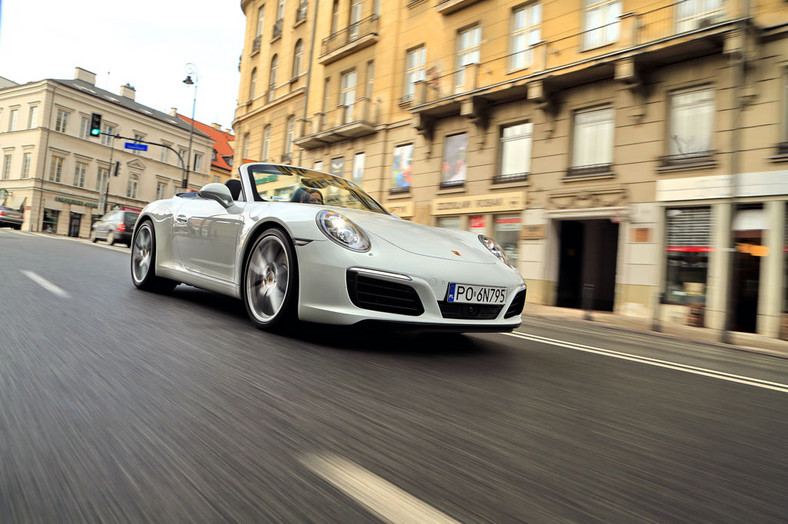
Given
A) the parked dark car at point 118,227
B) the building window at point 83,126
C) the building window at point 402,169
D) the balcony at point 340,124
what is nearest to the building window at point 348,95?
the balcony at point 340,124

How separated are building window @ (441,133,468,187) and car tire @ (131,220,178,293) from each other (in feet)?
40.2

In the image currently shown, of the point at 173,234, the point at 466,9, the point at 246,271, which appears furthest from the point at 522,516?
the point at 466,9

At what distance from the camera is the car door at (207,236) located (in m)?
4.43

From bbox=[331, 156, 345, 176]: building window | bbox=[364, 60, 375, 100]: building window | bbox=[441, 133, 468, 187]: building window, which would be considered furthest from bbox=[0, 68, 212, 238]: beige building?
bbox=[441, 133, 468, 187]: building window

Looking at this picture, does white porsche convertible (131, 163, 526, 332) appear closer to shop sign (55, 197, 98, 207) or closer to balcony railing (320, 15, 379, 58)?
balcony railing (320, 15, 379, 58)

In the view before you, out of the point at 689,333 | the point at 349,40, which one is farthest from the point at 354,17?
the point at 689,333

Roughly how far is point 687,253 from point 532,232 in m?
3.87

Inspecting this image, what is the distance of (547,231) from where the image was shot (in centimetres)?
1442

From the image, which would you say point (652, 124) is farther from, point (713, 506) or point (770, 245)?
point (713, 506)

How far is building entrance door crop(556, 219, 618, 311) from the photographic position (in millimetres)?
14953

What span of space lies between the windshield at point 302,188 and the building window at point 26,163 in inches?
2044

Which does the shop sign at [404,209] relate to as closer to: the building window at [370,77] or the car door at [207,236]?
the building window at [370,77]

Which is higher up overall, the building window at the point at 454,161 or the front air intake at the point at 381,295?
the building window at the point at 454,161

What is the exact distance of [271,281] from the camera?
395 cm
